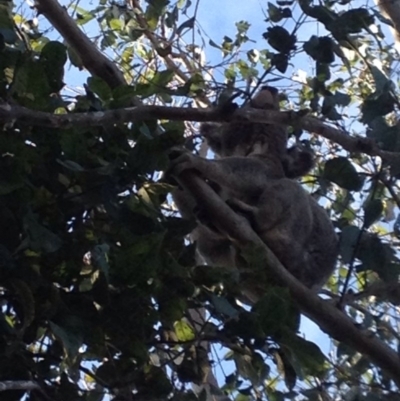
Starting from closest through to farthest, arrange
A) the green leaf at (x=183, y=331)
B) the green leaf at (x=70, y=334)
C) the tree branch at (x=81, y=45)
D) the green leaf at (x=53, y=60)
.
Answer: the green leaf at (x=70, y=334), the green leaf at (x=53, y=60), the green leaf at (x=183, y=331), the tree branch at (x=81, y=45)

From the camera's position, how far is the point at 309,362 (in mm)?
2676

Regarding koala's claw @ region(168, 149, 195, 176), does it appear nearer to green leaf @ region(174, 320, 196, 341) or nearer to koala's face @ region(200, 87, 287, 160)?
green leaf @ region(174, 320, 196, 341)

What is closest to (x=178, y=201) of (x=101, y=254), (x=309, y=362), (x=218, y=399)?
(x=218, y=399)

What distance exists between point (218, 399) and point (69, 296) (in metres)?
0.70

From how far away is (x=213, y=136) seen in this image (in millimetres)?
4559

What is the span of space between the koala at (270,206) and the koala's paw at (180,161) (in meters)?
0.13

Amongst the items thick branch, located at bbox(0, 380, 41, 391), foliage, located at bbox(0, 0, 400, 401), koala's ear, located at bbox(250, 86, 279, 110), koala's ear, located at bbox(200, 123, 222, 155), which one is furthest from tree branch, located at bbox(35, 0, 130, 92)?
thick branch, located at bbox(0, 380, 41, 391)

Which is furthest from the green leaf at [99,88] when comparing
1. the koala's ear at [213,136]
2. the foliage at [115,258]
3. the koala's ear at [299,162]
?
the koala's ear at [299,162]

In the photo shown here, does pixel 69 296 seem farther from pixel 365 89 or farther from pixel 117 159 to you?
pixel 365 89

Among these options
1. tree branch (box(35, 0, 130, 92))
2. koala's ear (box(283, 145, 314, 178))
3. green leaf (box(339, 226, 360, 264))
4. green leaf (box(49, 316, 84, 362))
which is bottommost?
green leaf (box(49, 316, 84, 362))

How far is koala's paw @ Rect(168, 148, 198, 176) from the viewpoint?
3.37 meters

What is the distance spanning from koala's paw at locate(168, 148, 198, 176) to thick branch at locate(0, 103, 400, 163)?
692 millimetres

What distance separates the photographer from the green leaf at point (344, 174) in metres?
3.05

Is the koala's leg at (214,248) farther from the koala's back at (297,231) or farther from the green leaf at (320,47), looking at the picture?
the green leaf at (320,47)
